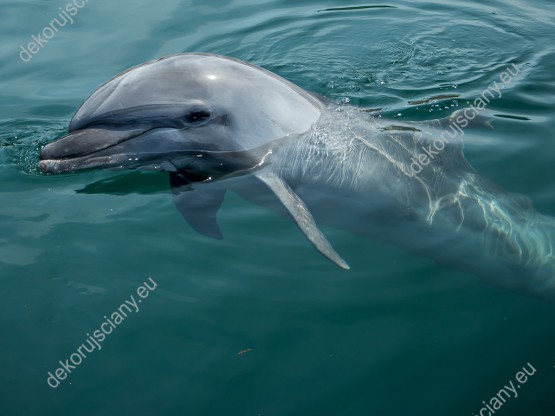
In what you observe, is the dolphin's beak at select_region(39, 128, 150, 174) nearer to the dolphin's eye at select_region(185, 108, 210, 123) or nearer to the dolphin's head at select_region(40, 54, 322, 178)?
the dolphin's head at select_region(40, 54, 322, 178)

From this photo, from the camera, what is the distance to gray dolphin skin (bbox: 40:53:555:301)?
605 cm

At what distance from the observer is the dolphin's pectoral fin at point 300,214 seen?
534cm

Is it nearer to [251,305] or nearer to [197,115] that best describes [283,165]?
[197,115]

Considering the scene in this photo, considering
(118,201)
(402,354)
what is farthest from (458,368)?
(118,201)

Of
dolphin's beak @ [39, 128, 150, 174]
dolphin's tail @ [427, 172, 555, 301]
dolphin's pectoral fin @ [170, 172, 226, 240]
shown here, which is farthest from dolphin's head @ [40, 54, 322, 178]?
dolphin's tail @ [427, 172, 555, 301]

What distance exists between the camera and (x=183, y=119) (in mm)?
6168

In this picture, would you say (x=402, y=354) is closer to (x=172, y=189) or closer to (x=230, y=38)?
(x=172, y=189)

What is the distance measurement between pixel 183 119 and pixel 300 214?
4.96 ft

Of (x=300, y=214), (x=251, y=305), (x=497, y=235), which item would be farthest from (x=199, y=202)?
(x=497, y=235)

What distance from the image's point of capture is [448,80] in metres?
9.12

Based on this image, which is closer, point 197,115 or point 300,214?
point 300,214

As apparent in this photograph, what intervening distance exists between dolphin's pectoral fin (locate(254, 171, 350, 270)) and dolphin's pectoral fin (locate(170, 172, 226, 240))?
49cm

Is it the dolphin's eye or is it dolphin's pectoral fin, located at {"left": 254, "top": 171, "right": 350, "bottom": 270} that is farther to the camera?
the dolphin's eye

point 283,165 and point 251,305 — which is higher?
point 283,165
